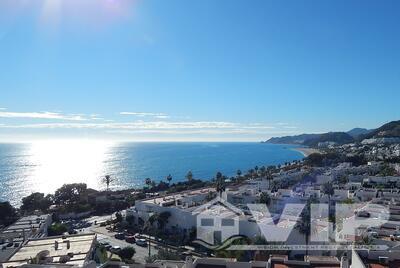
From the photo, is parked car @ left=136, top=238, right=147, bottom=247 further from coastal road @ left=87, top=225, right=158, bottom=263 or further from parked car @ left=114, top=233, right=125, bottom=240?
parked car @ left=114, top=233, right=125, bottom=240

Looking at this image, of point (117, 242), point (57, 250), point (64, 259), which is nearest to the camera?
point (64, 259)

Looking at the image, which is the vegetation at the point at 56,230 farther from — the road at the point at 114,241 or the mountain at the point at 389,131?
the mountain at the point at 389,131

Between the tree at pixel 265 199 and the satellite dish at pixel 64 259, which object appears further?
the tree at pixel 265 199

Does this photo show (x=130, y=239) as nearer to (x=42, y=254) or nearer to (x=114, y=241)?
(x=114, y=241)

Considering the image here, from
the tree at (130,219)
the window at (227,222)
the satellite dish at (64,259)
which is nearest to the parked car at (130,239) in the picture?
the tree at (130,219)

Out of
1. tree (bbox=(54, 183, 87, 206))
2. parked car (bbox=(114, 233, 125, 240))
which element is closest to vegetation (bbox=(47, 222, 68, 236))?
parked car (bbox=(114, 233, 125, 240))

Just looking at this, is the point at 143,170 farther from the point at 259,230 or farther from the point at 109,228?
the point at 259,230

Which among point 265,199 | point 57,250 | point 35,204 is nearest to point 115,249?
point 57,250

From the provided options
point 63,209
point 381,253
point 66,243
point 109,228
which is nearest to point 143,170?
point 63,209
